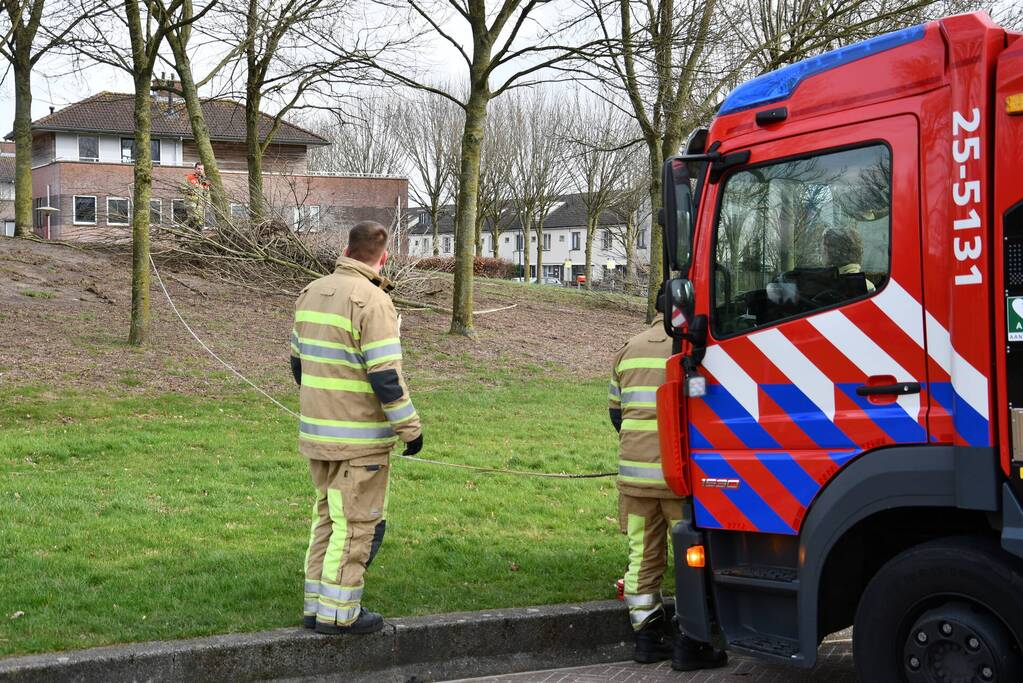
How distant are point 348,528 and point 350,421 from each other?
1.72ft

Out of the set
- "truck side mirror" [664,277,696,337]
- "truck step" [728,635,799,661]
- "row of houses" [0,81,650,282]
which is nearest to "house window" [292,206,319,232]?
"row of houses" [0,81,650,282]

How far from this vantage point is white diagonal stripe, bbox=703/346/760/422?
457 centimetres

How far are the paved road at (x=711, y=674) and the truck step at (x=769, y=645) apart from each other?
1.81 feet

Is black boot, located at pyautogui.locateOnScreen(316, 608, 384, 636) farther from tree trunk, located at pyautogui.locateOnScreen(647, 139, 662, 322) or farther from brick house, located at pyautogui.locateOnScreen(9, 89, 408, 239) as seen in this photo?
brick house, located at pyautogui.locateOnScreen(9, 89, 408, 239)

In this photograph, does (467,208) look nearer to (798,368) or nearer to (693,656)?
(693,656)

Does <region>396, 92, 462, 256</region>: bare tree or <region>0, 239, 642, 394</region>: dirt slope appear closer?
<region>0, 239, 642, 394</region>: dirt slope

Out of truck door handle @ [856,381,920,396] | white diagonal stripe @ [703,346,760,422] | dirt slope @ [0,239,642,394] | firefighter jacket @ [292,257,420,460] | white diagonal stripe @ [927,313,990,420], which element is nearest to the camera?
white diagonal stripe @ [927,313,990,420]

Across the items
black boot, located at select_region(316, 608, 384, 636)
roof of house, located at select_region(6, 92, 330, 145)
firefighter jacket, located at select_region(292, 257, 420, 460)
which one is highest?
roof of house, located at select_region(6, 92, 330, 145)

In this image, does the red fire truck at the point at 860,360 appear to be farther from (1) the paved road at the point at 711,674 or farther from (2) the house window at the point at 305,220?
(2) the house window at the point at 305,220

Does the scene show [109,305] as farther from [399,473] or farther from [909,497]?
[909,497]

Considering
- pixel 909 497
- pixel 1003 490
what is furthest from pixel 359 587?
pixel 1003 490

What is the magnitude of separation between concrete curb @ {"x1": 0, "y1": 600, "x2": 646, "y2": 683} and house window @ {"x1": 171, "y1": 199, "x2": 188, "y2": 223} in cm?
1602

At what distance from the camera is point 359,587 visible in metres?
5.30

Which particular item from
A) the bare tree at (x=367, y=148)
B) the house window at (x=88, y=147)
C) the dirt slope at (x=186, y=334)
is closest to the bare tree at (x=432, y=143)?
the bare tree at (x=367, y=148)
